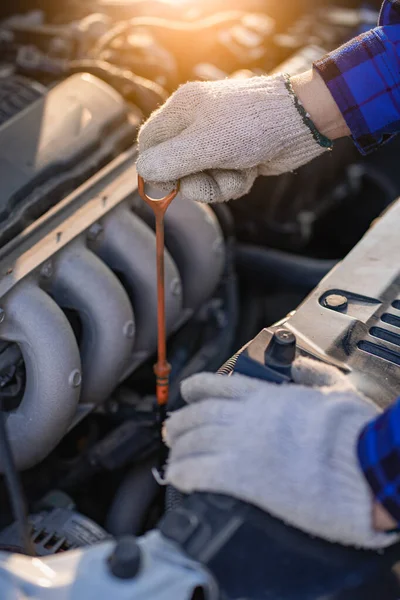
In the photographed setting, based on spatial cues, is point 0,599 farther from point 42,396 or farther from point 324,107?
point 324,107

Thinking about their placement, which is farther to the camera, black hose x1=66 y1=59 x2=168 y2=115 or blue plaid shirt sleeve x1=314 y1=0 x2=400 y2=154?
→ black hose x1=66 y1=59 x2=168 y2=115

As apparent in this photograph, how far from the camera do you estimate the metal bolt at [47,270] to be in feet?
4.18

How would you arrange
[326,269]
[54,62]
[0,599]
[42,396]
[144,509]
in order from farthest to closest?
[326,269] < [54,62] < [144,509] < [42,396] < [0,599]

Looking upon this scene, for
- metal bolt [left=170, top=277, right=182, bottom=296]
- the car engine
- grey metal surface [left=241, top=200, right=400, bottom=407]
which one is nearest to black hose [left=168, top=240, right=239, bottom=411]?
the car engine

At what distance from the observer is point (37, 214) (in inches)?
55.6

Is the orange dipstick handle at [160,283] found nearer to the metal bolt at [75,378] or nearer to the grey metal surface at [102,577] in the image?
the metal bolt at [75,378]

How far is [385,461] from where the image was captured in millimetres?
807

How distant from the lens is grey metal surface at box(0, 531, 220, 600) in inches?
29.2

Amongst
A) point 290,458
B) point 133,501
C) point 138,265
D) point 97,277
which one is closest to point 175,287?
point 138,265

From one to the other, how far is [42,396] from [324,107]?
0.75m

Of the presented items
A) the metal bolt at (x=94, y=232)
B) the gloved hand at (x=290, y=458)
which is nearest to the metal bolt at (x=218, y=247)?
A: the metal bolt at (x=94, y=232)

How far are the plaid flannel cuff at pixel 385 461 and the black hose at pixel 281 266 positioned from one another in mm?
1107

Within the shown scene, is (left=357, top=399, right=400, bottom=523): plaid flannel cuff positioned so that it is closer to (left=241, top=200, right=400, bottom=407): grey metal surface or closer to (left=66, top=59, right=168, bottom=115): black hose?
(left=241, top=200, right=400, bottom=407): grey metal surface

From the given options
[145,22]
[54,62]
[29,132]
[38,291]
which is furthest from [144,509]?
[145,22]
